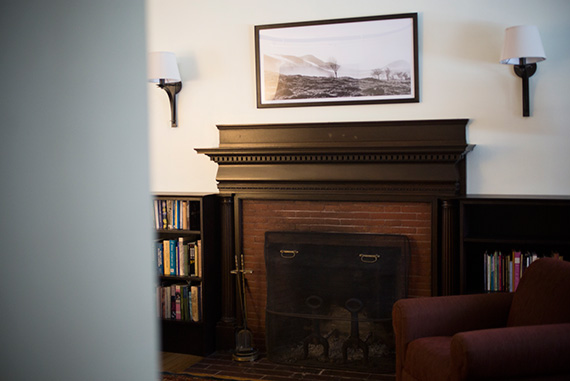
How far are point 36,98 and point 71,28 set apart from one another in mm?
70

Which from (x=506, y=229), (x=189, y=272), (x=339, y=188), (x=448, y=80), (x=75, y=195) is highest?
(x=448, y=80)

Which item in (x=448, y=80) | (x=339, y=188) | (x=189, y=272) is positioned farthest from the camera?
(x=189, y=272)

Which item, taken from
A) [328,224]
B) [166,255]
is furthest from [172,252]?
[328,224]

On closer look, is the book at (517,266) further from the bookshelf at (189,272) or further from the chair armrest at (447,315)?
the bookshelf at (189,272)

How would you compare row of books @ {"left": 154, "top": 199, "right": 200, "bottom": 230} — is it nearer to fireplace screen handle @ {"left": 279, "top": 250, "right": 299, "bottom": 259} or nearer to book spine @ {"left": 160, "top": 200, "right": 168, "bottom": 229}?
book spine @ {"left": 160, "top": 200, "right": 168, "bottom": 229}

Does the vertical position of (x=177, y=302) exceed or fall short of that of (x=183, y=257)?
it falls short

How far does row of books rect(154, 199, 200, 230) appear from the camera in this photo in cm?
426

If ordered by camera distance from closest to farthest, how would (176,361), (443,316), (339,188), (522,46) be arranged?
1. (443,316)
2. (522,46)
3. (339,188)
4. (176,361)

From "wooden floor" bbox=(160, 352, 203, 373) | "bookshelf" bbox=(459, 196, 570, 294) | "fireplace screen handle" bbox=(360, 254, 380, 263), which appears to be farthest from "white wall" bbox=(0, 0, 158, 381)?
"wooden floor" bbox=(160, 352, 203, 373)

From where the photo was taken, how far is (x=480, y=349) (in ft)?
7.70

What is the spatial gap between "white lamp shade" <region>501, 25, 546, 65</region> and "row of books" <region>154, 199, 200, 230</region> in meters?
2.28

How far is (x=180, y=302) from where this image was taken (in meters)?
4.30

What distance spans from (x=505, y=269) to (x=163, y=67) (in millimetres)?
2650

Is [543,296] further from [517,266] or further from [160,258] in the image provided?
[160,258]
